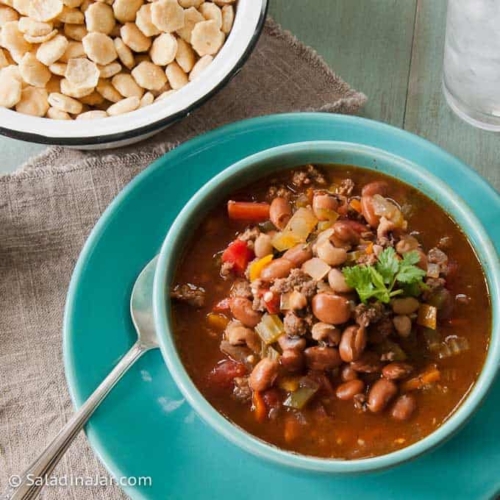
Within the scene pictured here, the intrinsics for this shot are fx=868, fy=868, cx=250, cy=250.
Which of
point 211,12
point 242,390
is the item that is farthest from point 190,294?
point 211,12

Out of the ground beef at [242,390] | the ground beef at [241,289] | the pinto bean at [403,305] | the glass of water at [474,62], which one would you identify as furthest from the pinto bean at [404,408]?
the glass of water at [474,62]

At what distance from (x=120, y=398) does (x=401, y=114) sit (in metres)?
1.48

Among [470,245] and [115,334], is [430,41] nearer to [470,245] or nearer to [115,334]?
[470,245]

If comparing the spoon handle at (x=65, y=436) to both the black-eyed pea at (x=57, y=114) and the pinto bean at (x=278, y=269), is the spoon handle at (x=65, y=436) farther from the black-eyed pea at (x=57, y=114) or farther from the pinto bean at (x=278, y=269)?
the black-eyed pea at (x=57, y=114)

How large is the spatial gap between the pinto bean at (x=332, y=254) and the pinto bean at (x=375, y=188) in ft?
0.88

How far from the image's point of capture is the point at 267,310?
2283 millimetres

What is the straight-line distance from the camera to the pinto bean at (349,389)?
2.24 meters

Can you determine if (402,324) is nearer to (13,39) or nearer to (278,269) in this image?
(278,269)

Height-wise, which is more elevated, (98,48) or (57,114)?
(98,48)

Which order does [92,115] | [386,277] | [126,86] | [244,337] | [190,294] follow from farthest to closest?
[126,86] → [92,115] → [190,294] → [244,337] → [386,277]

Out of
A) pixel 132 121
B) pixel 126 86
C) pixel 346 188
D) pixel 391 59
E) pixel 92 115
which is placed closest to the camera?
pixel 346 188

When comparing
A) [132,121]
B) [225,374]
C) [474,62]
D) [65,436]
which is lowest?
[65,436]

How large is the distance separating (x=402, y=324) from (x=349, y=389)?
218 millimetres

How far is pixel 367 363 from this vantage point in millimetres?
2240
